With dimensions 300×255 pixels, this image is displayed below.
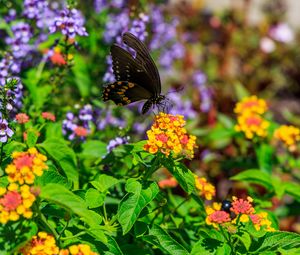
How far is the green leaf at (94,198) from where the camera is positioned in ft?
7.33

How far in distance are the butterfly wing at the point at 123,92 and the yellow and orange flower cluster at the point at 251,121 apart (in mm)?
672

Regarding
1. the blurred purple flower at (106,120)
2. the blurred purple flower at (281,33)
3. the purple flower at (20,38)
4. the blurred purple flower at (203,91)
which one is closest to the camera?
the purple flower at (20,38)

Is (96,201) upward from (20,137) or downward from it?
downward

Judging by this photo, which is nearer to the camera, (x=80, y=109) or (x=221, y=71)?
(x=80, y=109)

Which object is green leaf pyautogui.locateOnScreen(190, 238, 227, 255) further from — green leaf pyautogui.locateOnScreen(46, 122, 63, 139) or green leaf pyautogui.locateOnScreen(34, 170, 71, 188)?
green leaf pyautogui.locateOnScreen(46, 122, 63, 139)

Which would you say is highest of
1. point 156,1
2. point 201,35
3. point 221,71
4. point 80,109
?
point 201,35

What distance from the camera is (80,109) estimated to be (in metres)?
3.30

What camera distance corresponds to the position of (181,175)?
7.47ft

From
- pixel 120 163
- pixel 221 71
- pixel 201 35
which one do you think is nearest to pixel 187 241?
pixel 120 163

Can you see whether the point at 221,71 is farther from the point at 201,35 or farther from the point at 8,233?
the point at 8,233

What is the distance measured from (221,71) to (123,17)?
284 centimetres

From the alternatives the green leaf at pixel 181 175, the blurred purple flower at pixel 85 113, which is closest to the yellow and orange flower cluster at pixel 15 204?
the green leaf at pixel 181 175

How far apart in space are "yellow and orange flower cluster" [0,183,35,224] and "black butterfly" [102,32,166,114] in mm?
1267

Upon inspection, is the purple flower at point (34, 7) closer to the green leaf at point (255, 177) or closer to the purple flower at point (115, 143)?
the purple flower at point (115, 143)
